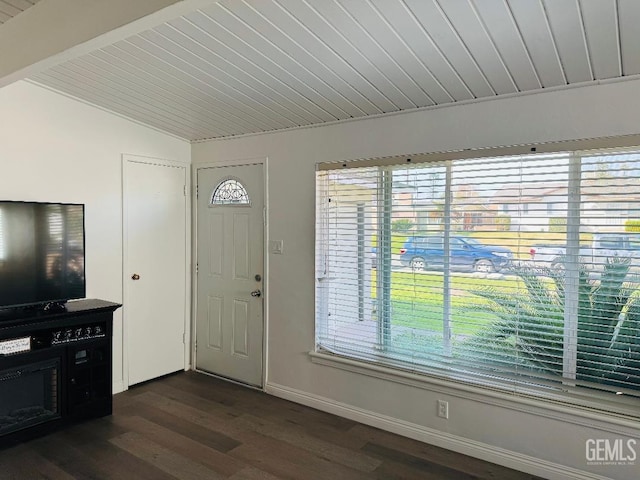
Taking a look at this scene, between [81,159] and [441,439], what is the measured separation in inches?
139

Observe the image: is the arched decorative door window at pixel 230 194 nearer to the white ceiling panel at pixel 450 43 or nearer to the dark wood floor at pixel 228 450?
the dark wood floor at pixel 228 450

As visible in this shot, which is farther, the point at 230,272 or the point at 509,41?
the point at 230,272

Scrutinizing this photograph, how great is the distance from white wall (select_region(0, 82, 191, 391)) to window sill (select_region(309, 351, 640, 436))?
2.08m

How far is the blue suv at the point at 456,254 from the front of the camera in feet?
9.18

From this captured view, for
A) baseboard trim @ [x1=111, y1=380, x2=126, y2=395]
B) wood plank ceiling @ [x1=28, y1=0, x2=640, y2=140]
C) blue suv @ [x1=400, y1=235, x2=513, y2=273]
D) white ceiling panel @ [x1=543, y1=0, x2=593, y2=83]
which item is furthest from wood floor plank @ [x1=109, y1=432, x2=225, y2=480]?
white ceiling panel @ [x1=543, y1=0, x2=593, y2=83]

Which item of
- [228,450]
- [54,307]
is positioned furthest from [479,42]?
[54,307]

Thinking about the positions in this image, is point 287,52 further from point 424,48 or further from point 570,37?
point 570,37

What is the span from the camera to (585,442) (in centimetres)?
253

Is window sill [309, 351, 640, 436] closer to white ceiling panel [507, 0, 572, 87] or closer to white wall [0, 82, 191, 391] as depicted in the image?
white ceiling panel [507, 0, 572, 87]

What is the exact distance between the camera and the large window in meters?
2.47

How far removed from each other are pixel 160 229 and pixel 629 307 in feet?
12.3

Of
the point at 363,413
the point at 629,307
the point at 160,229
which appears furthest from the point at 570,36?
the point at 160,229

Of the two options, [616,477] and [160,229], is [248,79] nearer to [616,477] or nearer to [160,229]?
[160,229]

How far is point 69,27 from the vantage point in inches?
81.5
